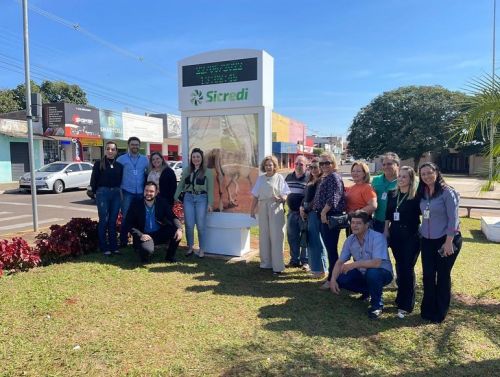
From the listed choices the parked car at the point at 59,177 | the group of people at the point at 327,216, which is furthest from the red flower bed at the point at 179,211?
the parked car at the point at 59,177

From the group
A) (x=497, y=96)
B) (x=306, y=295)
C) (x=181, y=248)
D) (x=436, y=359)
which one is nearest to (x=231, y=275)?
(x=306, y=295)

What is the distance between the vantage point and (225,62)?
6.57 meters

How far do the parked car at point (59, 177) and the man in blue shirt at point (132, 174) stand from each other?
13516 mm

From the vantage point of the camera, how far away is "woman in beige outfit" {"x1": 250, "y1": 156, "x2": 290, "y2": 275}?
5.80 m

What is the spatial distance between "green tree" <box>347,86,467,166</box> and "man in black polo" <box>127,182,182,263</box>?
43373mm

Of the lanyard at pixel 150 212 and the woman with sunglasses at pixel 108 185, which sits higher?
the woman with sunglasses at pixel 108 185

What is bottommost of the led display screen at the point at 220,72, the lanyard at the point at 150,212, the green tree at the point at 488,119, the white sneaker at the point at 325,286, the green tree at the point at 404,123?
the white sneaker at the point at 325,286

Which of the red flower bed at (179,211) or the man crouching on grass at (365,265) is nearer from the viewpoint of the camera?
the man crouching on grass at (365,265)

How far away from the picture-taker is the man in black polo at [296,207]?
5.95 m

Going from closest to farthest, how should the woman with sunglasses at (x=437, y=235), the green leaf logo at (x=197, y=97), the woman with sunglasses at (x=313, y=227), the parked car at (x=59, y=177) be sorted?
the woman with sunglasses at (x=437, y=235)
the woman with sunglasses at (x=313, y=227)
the green leaf logo at (x=197, y=97)
the parked car at (x=59, y=177)

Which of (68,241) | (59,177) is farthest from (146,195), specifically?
(59,177)

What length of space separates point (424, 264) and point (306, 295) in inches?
58.1

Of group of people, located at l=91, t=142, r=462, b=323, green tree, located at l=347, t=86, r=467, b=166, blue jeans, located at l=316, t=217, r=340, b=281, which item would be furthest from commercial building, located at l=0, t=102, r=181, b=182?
green tree, located at l=347, t=86, r=467, b=166

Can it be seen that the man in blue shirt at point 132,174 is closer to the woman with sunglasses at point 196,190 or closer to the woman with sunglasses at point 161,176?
the woman with sunglasses at point 161,176
